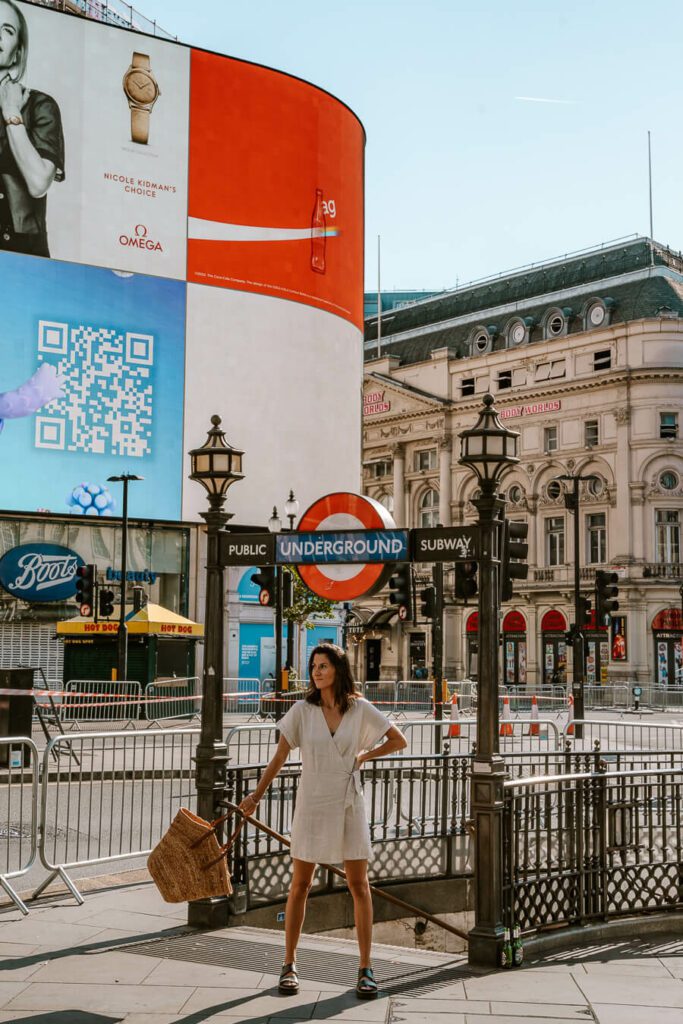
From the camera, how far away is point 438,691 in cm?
2328

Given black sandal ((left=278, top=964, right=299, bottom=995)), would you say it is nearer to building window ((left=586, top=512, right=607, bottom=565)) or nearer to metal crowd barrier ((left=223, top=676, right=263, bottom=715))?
metal crowd barrier ((left=223, top=676, right=263, bottom=715))

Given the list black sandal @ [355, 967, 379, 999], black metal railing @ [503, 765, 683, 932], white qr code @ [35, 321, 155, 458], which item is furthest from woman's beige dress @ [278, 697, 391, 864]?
white qr code @ [35, 321, 155, 458]

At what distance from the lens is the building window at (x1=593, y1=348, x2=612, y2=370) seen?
2628 inches

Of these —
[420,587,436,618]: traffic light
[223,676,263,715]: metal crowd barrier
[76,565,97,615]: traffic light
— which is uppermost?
[76,565,97,615]: traffic light

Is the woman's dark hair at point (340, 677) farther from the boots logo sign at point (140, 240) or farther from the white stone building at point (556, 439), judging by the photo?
the white stone building at point (556, 439)

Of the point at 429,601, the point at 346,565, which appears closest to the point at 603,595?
the point at 429,601

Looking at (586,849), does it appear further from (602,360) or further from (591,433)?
(591,433)

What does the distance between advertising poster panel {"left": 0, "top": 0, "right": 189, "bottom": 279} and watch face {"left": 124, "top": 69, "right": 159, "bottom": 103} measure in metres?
0.04

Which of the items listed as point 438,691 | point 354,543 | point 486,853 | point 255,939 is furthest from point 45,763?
point 438,691

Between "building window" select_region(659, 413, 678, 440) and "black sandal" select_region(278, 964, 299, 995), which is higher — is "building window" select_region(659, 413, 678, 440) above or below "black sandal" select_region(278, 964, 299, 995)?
above

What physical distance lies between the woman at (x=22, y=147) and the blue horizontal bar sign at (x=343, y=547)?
3668 centimetres

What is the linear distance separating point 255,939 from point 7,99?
134ft

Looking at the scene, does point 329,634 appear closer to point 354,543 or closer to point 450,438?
point 450,438

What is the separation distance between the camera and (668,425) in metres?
65.1
